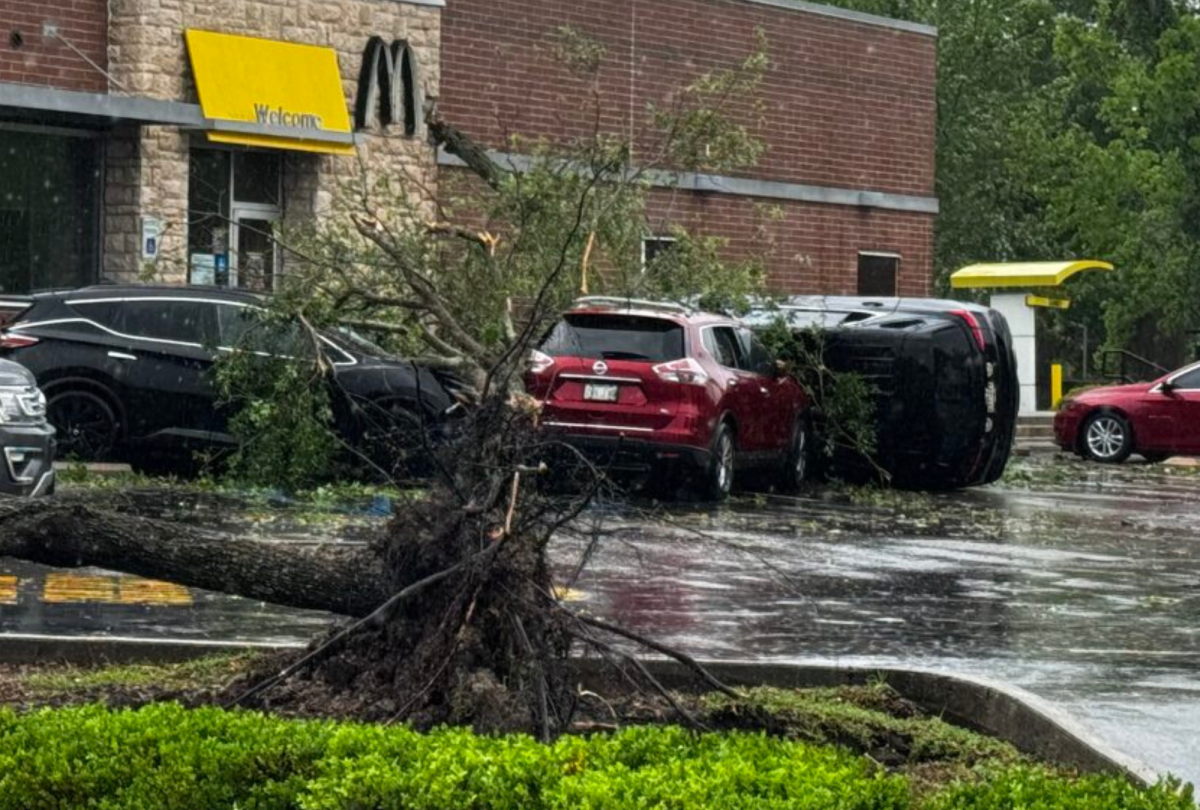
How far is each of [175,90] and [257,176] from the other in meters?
2.24

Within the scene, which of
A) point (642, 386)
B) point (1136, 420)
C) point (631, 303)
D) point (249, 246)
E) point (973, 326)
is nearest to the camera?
point (642, 386)

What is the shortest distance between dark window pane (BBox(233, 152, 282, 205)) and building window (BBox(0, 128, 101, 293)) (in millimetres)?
2202

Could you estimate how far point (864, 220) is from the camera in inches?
1572

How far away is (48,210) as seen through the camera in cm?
2944

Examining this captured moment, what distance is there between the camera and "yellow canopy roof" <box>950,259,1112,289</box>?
39.6 m

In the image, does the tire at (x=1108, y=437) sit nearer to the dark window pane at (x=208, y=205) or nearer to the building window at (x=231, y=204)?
the building window at (x=231, y=204)

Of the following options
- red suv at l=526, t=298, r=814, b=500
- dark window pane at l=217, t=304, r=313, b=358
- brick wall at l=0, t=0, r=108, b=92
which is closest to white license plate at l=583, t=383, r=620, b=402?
red suv at l=526, t=298, r=814, b=500

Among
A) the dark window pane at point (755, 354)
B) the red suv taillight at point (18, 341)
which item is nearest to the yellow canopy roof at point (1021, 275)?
the dark window pane at point (755, 354)

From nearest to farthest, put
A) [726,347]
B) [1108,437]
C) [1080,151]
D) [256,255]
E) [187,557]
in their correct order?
[187,557], [726,347], [256,255], [1108,437], [1080,151]

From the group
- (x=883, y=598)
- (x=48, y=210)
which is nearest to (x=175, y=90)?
(x=48, y=210)

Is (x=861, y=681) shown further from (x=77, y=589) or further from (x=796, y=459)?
(x=796, y=459)

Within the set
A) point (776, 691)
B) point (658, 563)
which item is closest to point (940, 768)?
point (776, 691)

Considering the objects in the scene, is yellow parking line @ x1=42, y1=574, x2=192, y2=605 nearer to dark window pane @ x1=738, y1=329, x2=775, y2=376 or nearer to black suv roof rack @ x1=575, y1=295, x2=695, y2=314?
black suv roof rack @ x1=575, y1=295, x2=695, y2=314

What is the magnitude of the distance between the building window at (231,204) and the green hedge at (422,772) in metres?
23.7
